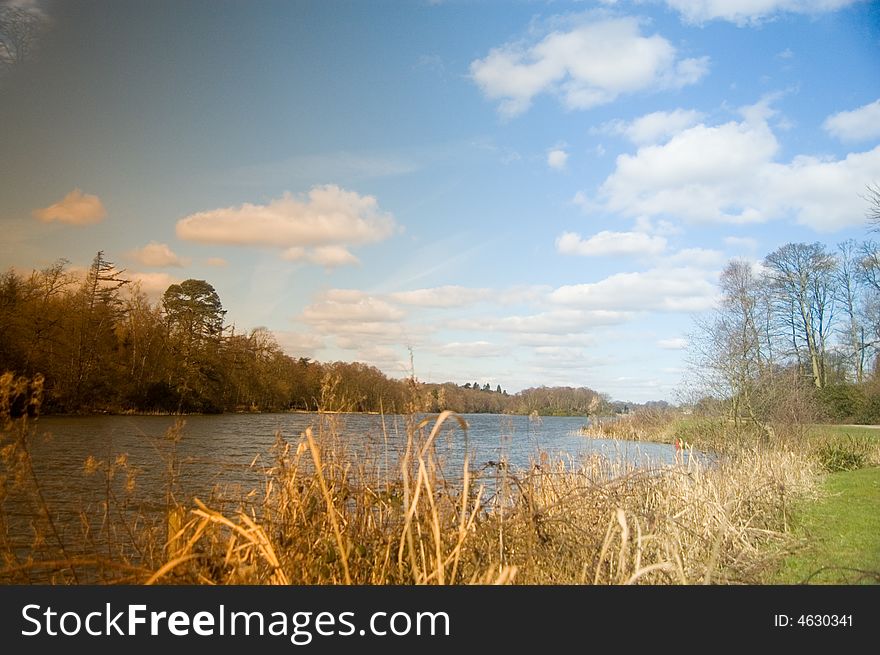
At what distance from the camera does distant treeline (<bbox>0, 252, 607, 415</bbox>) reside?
509 cm

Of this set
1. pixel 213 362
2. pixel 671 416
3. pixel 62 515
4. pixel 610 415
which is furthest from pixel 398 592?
pixel 213 362

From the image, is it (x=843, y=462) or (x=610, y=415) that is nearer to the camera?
(x=610, y=415)

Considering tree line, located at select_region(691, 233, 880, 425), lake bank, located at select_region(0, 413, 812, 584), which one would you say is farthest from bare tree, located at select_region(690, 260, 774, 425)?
lake bank, located at select_region(0, 413, 812, 584)

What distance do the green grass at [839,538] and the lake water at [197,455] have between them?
1890 millimetres

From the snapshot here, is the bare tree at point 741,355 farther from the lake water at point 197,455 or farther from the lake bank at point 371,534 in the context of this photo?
the lake bank at point 371,534

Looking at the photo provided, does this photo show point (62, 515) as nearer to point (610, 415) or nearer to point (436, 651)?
point (436, 651)

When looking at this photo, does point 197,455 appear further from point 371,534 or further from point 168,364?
point 371,534

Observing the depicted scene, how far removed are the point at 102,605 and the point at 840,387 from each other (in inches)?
937

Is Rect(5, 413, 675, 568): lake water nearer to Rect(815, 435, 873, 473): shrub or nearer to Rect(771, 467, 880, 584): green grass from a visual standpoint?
Rect(771, 467, 880, 584): green grass

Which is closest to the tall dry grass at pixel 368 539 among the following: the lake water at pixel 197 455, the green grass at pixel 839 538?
the lake water at pixel 197 455

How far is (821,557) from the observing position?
17.7ft

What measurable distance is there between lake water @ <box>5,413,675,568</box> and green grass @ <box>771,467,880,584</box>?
1890mm

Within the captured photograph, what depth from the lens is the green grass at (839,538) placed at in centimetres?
457

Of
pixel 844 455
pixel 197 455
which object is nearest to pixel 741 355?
pixel 844 455
